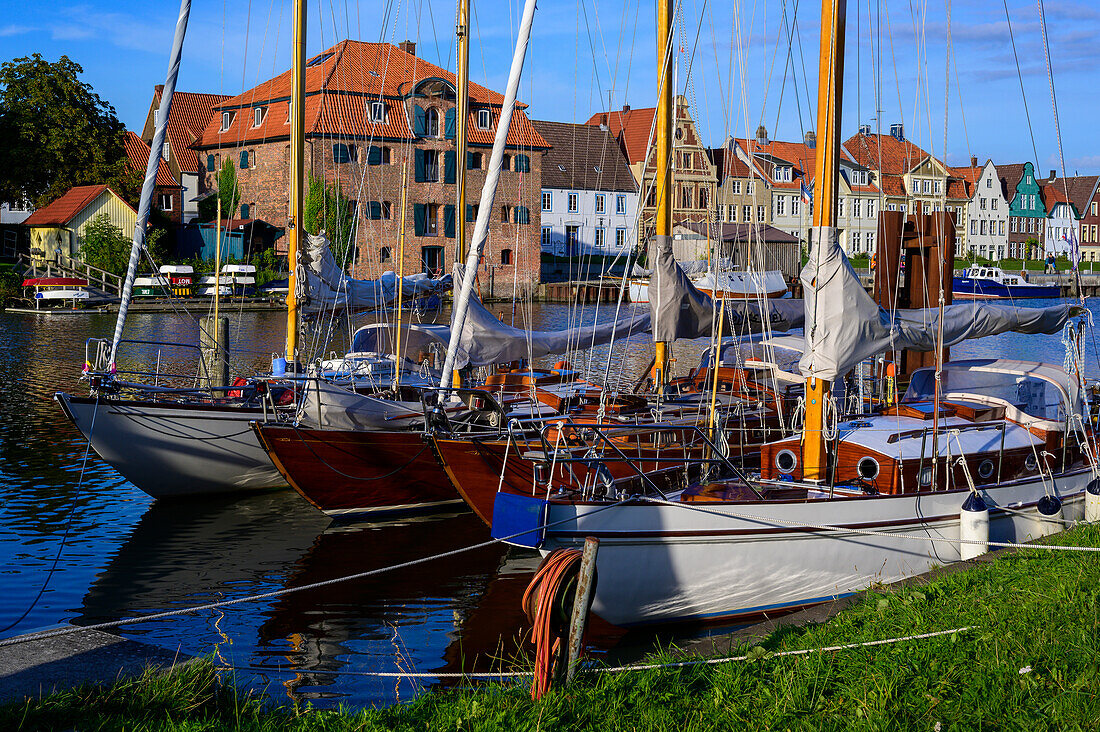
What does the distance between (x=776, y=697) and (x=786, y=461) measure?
614 cm

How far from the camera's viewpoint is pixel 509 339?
1730cm

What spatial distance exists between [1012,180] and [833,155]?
102 m

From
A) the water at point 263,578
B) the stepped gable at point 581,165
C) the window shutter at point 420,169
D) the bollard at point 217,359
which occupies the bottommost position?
the water at point 263,578

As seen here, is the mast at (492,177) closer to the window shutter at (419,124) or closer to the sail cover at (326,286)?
the sail cover at (326,286)

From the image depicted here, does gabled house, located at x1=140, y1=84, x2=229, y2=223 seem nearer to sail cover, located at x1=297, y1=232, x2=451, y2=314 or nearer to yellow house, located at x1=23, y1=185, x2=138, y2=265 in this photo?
yellow house, located at x1=23, y1=185, x2=138, y2=265

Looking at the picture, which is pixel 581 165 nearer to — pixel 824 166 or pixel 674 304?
pixel 674 304

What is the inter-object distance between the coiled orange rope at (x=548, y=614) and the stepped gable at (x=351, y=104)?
50.1 metres

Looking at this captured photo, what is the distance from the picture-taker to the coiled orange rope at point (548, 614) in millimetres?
6859

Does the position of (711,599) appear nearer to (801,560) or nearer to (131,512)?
(801,560)

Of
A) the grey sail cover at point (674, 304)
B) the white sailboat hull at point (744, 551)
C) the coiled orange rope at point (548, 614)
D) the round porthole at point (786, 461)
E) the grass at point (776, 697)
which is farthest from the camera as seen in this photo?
the grey sail cover at point (674, 304)

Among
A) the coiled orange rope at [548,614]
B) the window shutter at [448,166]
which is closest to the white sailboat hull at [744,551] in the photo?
the coiled orange rope at [548,614]

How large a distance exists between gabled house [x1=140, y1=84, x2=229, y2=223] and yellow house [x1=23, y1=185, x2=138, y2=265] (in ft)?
15.6

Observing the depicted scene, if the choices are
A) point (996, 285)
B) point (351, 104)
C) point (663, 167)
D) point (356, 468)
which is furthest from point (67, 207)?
point (996, 285)

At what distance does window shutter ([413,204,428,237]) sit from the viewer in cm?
6339
